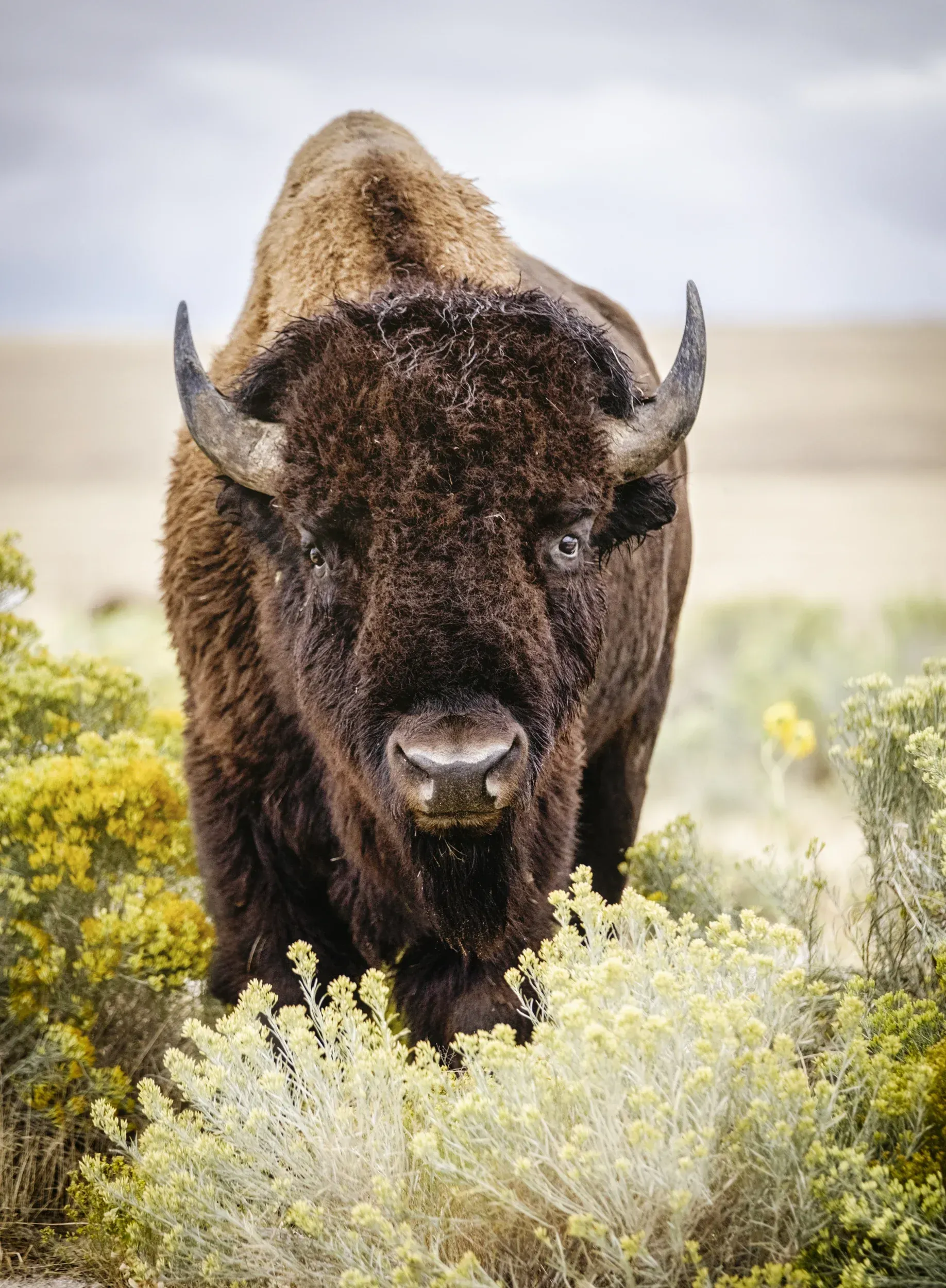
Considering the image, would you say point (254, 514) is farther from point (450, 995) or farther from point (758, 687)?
point (758, 687)

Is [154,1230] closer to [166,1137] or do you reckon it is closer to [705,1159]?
[166,1137]

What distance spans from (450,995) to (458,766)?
1385 millimetres

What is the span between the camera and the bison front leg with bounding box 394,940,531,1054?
12.6 ft

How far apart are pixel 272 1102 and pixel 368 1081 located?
241mm

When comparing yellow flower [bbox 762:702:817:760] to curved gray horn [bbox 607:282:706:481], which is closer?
curved gray horn [bbox 607:282:706:481]

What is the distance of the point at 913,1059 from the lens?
9.20ft

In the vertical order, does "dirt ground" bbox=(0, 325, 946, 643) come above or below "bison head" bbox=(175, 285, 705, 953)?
above

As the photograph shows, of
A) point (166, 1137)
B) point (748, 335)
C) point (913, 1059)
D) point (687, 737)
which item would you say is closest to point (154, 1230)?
point (166, 1137)

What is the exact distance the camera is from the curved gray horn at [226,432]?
347 centimetres

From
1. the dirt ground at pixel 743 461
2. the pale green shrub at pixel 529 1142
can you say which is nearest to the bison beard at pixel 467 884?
the pale green shrub at pixel 529 1142

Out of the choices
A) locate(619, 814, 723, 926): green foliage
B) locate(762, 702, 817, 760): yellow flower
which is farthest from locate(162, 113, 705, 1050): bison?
locate(762, 702, 817, 760): yellow flower

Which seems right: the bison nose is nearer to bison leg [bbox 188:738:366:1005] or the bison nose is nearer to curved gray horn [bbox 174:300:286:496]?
curved gray horn [bbox 174:300:286:496]

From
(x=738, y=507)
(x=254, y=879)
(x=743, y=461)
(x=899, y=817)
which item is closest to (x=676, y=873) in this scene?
(x=899, y=817)

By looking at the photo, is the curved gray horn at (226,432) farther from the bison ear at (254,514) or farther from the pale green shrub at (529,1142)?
the pale green shrub at (529,1142)
